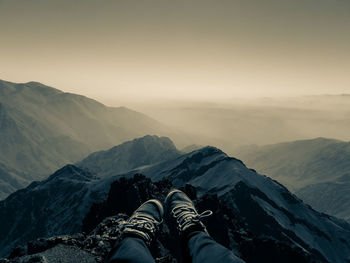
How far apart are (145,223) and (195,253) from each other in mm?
4298

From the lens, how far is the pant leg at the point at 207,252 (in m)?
7.42

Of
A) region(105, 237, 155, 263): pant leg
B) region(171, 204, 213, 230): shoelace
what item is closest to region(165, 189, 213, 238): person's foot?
region(171, 204, 213, 230): shoelace

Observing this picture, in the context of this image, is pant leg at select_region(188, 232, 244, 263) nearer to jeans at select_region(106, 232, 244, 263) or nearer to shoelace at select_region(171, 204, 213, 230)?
jeans at select_region(106, 232, 244, 263)

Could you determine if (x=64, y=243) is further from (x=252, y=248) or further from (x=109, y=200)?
(x=109, y=200)

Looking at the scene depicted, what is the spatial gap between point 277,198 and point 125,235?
201 metres

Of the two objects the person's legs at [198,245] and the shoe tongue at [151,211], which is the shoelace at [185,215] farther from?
the shoe tongue at [151,211]

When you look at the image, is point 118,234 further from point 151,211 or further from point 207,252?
point 207,252

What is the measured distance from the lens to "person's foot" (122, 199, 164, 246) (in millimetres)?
10617

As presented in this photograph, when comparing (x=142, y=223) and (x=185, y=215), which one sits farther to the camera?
(x=185, y=215)

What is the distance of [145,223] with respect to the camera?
12.5 meters

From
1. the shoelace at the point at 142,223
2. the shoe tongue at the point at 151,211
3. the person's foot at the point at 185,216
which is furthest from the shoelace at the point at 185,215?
the shoelace at the point at 142,223

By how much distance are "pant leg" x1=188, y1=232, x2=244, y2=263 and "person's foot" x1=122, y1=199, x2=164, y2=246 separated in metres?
2.03

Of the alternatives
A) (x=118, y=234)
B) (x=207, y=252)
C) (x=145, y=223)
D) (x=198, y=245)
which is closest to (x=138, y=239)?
(x=198, y=245)

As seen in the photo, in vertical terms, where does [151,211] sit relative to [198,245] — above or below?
below
